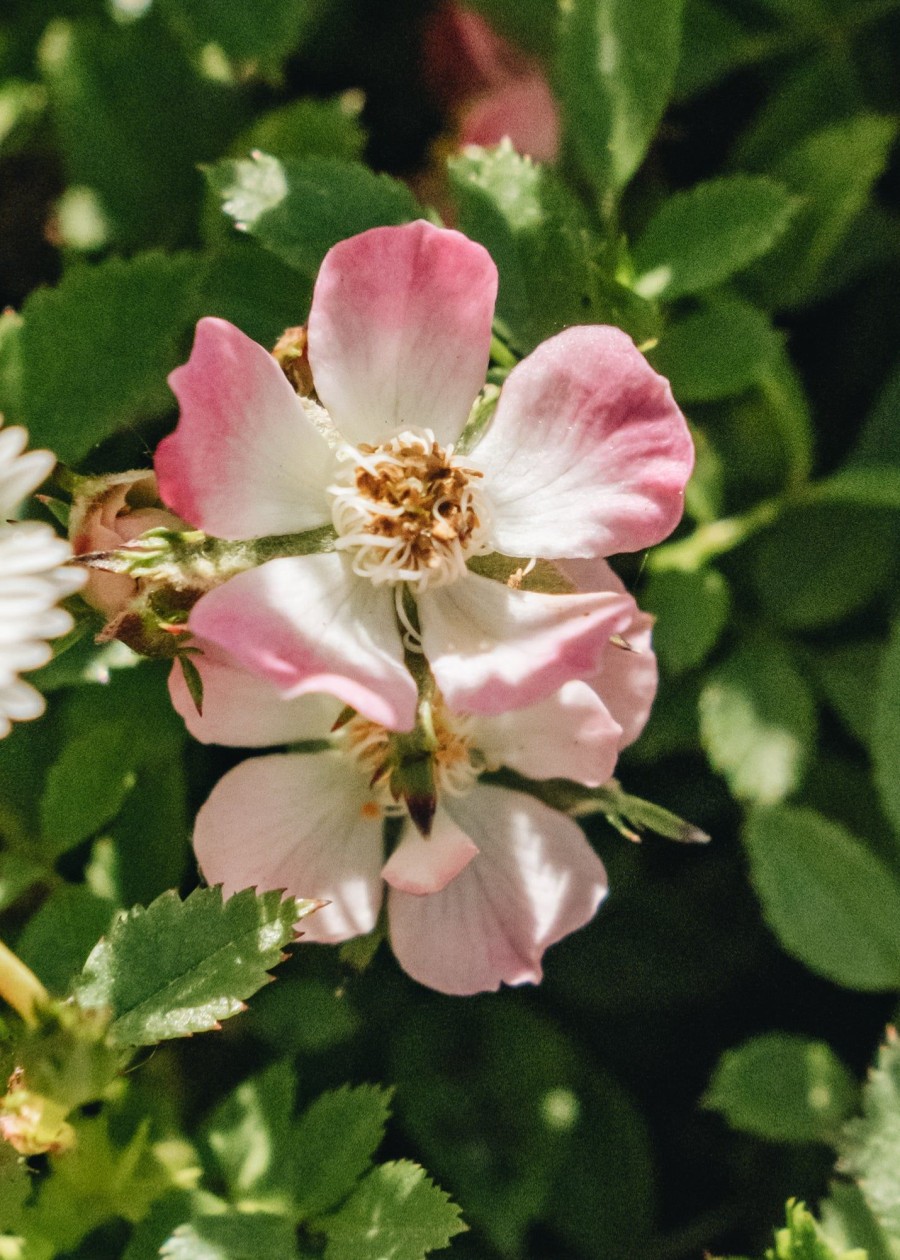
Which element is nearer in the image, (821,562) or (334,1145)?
(334,1145)

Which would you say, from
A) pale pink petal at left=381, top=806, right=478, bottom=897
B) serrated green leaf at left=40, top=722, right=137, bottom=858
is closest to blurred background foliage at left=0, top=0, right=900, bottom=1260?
serrated green leaf at left=40, top=722, right=137, bottom=858

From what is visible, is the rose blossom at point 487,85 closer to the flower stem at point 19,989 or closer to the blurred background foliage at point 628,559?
the blurred background foliage at point 628,559

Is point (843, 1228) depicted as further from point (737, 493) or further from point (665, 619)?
point (737, 493)

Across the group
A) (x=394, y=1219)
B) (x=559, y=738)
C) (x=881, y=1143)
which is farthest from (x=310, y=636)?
(x=881, y=1143)

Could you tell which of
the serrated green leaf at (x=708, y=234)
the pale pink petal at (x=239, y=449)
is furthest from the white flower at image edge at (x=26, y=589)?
the serrated green leaf at (x=708, y=234)

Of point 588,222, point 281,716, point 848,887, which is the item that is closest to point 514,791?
point 281,716

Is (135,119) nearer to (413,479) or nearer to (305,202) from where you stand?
(305,202)

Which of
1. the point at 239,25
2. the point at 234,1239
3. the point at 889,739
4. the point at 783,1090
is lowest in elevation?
the point at 783,1090
